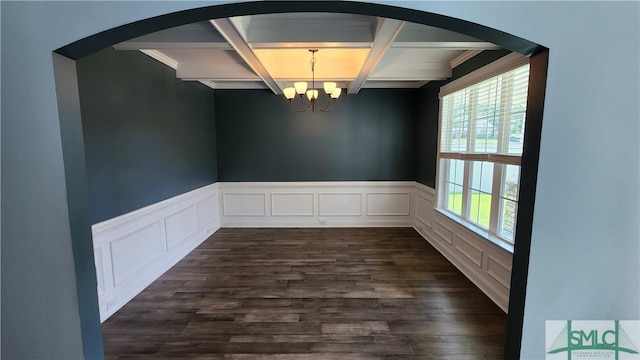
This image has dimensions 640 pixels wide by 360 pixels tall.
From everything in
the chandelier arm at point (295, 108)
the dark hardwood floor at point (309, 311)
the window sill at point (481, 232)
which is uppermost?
the chandelier arm at point (295, 108)

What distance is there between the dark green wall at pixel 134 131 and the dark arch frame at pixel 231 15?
1165 mm

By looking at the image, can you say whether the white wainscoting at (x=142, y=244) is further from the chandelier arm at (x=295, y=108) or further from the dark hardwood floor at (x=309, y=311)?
the chandelier arm at (x=295, y=108)

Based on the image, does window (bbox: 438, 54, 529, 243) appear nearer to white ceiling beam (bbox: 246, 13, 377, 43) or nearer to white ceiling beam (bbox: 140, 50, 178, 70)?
white ceiling beam (bbox: 246, 13, 377, 43)

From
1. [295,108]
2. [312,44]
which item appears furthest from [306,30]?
[295,108]

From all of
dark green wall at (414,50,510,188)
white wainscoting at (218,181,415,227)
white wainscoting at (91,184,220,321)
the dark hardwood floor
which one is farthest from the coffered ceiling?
the dark hardwood floor

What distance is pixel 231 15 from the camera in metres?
1.25

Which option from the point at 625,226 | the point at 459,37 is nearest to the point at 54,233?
the point at 625,226

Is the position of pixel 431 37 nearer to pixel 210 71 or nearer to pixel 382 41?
pixel 382 41

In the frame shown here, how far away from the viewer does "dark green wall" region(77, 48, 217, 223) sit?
2318mm

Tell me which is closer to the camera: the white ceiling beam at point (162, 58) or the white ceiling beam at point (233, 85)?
the white ceiling beam at point (162, 58)

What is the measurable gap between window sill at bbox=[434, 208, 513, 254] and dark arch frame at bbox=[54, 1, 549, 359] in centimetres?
128

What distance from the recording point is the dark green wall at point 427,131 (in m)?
4.09

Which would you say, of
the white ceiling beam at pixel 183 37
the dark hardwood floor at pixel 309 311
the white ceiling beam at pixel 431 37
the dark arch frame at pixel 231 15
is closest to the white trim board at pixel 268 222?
the dark hardwood floor at pixel 309 311

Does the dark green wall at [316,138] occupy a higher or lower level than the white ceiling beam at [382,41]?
lower
